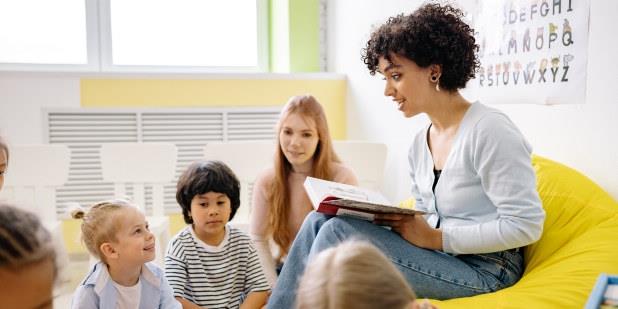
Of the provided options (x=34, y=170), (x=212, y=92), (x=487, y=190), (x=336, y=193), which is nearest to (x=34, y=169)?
(x=34, y=170)

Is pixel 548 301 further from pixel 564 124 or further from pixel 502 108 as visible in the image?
pixel 502 108

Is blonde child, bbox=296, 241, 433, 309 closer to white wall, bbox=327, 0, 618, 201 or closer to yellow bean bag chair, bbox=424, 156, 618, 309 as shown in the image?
yellow bean bag chair, bbox=424, 156, 618, 309

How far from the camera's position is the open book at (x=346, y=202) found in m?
1.46

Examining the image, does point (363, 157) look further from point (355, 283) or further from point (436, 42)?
point (355, 283)

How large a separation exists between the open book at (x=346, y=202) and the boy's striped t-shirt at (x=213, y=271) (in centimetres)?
46

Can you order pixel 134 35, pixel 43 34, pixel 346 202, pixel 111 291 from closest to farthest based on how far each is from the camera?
pixel 346 202 < pixel 111 291 < pixel 43 34 < pixel 134 35

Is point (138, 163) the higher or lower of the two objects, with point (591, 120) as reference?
lower

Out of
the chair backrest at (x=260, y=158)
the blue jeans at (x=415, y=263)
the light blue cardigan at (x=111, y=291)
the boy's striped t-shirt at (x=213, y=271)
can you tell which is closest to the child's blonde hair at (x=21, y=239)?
the blue jeans at (x=415, y=263)

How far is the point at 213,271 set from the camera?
6.54 feet

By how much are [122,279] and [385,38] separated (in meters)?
1.02

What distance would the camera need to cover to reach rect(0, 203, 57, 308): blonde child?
2.32ft

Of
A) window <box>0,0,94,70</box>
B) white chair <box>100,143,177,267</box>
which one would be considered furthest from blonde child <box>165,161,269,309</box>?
window <box>0,0,94,70</box>

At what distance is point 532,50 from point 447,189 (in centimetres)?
69

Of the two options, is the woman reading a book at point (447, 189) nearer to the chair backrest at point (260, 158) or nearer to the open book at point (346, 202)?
the open book at point (346, 202)
